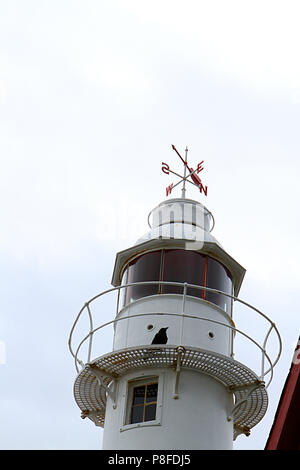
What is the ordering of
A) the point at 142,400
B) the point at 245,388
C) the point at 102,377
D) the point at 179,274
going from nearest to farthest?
1. the point at 142,400
2. the point at 245,388
3. the point at 102,377
4. the point at 179,274

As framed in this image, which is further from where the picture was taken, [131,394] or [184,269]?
[184,269]

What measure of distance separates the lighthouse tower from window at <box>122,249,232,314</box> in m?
0.02

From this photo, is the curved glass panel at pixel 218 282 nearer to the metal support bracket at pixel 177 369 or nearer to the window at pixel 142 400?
the metal support bracket at pixel 177 369

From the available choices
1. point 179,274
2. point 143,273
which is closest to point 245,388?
point 179,274

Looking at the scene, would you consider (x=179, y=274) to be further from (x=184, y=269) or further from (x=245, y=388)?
(x=245, y=388)

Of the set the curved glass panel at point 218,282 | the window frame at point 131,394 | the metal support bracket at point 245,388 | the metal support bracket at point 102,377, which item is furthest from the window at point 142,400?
the curved glass panel at point 218,282

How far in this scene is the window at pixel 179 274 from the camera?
764 inches

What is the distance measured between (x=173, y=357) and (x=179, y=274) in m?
2.28

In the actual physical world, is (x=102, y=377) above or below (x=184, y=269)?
below

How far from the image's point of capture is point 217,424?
59.4ft

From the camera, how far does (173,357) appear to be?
18.1m

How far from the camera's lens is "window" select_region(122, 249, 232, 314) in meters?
19.4
